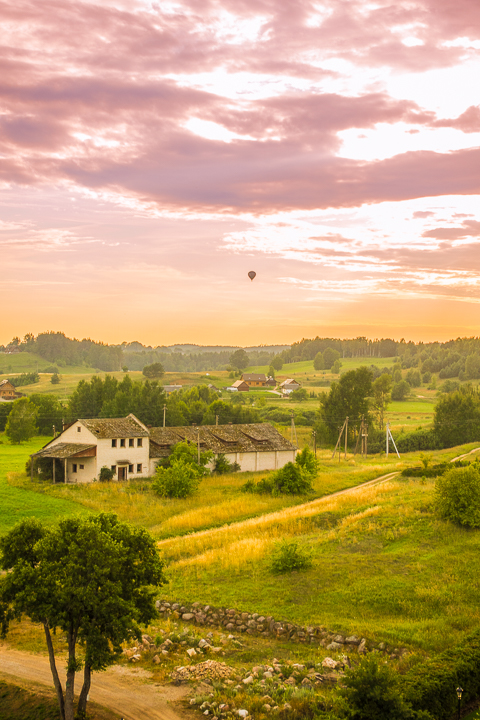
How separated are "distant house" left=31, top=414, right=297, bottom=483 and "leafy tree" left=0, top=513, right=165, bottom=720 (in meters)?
41.3

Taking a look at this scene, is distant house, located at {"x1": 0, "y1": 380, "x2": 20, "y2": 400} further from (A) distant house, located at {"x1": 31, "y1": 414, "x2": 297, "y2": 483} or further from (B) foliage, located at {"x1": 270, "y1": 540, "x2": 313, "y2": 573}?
(B) foliage, located at {"x1": 270, "y1": 540, "x2": 313, "y2": 573}

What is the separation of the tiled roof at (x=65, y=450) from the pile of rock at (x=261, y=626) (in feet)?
113

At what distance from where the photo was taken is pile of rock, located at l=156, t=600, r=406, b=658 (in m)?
21.5

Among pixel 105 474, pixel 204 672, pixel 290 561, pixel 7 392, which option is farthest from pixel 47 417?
pixel 204 672

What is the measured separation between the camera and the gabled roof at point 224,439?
66.8 m

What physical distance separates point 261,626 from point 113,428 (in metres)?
41.7

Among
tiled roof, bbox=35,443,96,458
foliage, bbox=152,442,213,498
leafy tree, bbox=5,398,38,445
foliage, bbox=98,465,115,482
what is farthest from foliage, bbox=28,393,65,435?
foliage, bbox=152,442,213,498

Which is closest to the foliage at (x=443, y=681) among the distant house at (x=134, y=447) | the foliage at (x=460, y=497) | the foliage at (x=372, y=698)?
the foliage at (x=372, y=698)

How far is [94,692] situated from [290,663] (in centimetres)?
692

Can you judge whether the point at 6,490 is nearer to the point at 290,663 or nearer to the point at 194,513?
the point at 194,513

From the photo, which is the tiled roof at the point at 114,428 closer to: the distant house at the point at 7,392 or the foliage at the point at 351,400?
the foliage at the point at 351,400

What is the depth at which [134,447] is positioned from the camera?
→ 63344mm

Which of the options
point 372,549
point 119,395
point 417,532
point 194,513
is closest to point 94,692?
point 372,549

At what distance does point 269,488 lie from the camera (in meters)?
55.6
